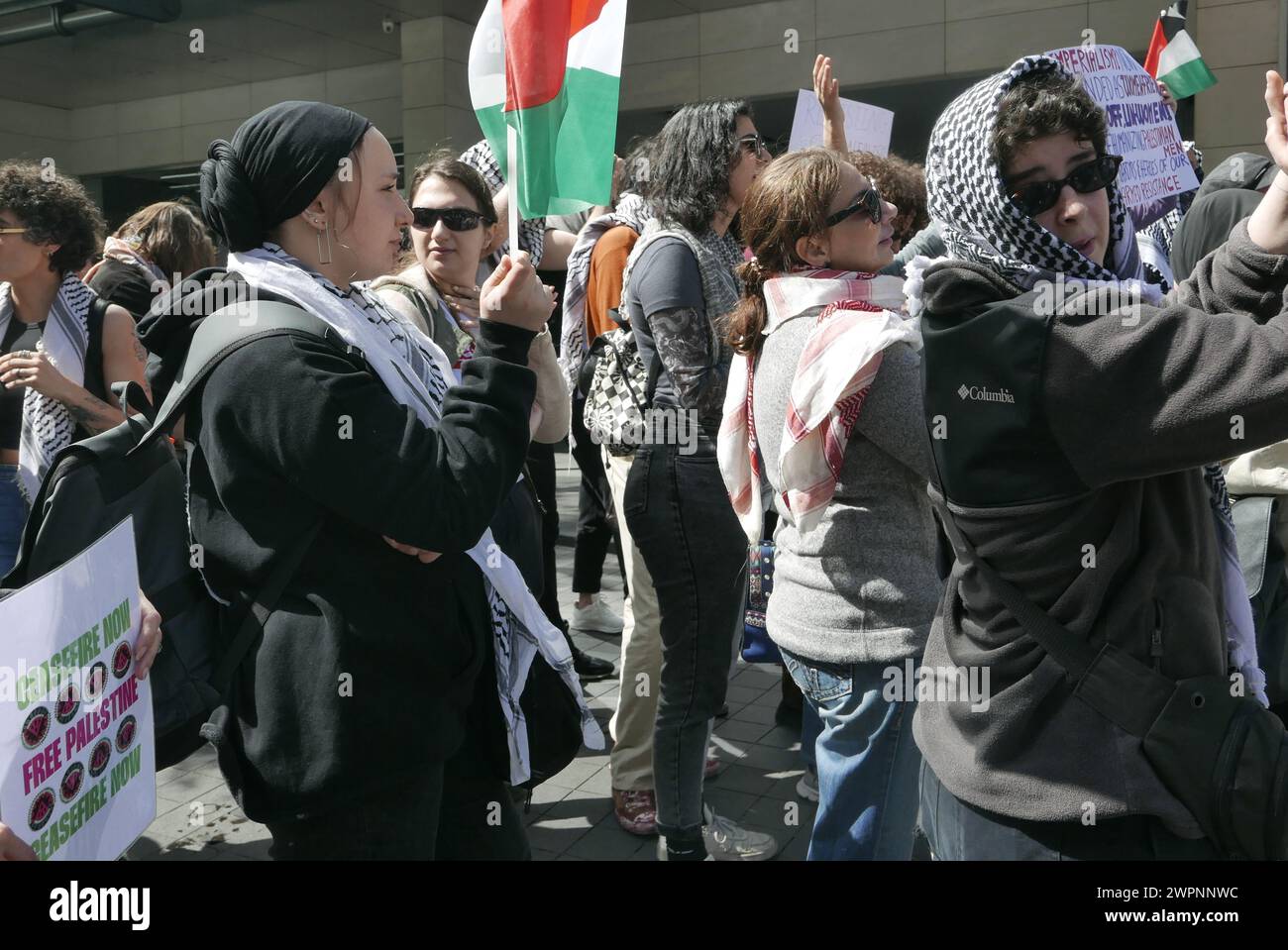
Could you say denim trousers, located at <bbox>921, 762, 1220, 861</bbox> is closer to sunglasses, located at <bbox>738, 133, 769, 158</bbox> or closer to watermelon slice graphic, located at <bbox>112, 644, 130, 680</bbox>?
watermelon slice graphic, located at <bbox>112, 644, 130, 680</bbox>

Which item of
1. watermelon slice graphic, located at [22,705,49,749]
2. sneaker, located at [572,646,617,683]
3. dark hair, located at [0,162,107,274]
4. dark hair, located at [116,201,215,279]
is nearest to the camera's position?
watermelon slice graphic, located at [22,705,49,749]

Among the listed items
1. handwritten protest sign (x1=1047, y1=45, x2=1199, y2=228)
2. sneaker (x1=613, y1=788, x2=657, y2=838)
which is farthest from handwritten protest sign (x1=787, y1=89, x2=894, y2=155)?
sneaker (x1=613, y1=788, x2=657, y2=838)

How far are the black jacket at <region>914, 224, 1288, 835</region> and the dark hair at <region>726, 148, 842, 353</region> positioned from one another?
1012 millimetres

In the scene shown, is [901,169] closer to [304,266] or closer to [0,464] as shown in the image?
[304,266]

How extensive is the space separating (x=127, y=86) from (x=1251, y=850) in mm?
18646

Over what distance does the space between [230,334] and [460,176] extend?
1.67 m

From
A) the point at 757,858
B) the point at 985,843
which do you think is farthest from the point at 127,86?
the point at 985,843

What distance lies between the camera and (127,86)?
17.0 meters

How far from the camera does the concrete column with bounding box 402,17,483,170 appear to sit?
42.5 feet

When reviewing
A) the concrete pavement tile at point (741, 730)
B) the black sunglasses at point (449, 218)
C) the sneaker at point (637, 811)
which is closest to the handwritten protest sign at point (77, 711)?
the black sunglasses at point (449, 218)

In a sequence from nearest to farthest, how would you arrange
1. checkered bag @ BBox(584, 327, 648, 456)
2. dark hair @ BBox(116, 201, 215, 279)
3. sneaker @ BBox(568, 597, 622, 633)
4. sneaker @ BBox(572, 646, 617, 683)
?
checkered bag @ BBox(584, 327, 648, 456)
dark hair @ BBox(116, 201, 215, 279)
sneaker @ BBox(572, 646, 617, 683)
sneaker @ BBox(568, 597, 622, 633)

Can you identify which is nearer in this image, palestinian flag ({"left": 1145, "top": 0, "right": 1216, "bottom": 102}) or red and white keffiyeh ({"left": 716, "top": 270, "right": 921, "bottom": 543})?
red and white keffiyeh ({"left": 716, "top": 270, "right": 921, "bottom": 543})

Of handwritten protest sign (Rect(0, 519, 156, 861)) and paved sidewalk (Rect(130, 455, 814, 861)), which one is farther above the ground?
handwritten protest sign (Rect(0, 519, 156, 861))

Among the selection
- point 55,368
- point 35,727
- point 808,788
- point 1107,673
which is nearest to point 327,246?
point 35,727
